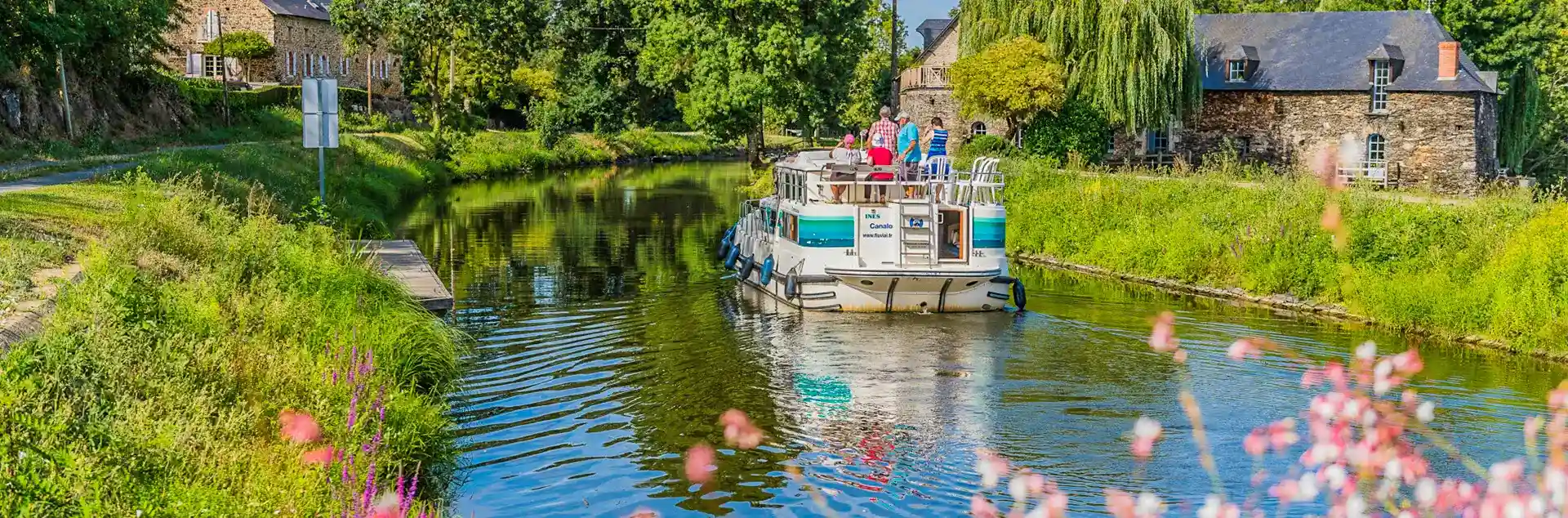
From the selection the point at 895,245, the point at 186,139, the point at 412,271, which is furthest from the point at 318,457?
the point at 186,139

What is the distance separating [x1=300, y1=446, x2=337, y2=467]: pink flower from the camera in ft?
25.5

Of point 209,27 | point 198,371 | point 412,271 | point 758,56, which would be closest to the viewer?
point 198,371

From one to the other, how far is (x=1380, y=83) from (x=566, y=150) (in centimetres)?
3497

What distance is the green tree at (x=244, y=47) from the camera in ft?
220

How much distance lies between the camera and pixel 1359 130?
153ft

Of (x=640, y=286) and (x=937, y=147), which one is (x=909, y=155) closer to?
(x=937, y=147)

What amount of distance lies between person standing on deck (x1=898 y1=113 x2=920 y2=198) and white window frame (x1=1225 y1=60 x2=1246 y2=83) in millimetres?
29137

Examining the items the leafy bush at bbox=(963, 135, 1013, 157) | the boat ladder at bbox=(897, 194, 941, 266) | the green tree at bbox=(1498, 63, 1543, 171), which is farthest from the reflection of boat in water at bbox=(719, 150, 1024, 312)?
the green tree at bbox=(1498, 63, 1543, 171)

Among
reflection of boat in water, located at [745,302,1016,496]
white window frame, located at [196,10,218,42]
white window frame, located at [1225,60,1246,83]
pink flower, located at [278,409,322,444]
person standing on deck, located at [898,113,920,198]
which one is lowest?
reflection of boat in water, located at [745,302,1016,496]

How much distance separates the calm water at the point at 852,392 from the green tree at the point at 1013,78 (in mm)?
17078

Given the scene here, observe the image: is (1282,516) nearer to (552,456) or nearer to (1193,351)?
(552,456)

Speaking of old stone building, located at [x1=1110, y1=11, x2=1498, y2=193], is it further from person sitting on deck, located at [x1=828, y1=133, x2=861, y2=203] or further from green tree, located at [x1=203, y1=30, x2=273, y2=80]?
green tree, located at [x1=203, y1=30, x2=273, y2=80]

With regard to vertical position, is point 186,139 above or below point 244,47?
below

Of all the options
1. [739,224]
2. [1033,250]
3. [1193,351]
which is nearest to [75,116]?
[739,224]
